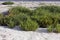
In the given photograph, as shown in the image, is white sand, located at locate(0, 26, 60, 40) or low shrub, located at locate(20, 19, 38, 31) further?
low shrub, located at locate(20, 19, 38, 31)

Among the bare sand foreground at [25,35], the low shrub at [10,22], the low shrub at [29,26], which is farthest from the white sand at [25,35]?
the low shrub at [10,22]

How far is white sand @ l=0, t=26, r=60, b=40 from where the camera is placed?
10781 mm

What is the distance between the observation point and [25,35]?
1122 cm

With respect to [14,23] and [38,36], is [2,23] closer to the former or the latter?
[14,23]

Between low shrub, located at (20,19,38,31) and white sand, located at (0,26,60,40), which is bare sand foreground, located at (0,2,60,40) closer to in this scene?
white sand, located at (0,26,60,40)

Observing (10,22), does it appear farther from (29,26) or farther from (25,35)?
(25,35)

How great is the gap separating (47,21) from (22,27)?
1668 mm

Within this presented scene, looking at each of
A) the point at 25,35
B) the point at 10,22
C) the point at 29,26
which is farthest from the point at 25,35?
the point at 10,22

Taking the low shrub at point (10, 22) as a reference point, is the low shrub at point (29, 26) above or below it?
above

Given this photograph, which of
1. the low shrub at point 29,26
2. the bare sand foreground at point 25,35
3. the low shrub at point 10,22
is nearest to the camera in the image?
the bare sand foreground at point 25,35

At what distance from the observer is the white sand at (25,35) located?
10781 millimetres

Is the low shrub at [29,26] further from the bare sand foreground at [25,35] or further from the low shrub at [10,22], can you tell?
the low shrub at [10,22]

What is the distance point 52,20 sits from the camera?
1338 centimetres

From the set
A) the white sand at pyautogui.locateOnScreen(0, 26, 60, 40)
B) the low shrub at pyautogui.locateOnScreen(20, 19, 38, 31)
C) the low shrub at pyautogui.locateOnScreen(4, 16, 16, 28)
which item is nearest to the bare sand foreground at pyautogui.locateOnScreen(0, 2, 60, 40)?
the white sand at pyautogui.locateOnScreen(0, 26, 60, 40)
